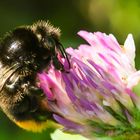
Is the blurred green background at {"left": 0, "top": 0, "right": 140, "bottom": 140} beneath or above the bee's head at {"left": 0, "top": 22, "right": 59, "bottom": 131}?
above

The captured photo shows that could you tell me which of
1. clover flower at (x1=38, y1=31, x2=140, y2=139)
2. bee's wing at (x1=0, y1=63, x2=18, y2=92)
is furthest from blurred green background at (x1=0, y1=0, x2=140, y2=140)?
bee's wing at (x1=0, y1=63, x2=18, y2=92)

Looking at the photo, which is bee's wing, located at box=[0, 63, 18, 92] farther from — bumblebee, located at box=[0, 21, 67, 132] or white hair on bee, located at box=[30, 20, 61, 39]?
white hair on bee, located at box=[30, 20, 61, 39]

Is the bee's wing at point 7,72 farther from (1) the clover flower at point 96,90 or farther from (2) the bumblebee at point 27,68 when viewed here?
(1) the clover flower at point 96,90

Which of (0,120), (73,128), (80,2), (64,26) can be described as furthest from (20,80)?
(80,2)

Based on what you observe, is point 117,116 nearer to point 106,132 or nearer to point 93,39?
point 106,132

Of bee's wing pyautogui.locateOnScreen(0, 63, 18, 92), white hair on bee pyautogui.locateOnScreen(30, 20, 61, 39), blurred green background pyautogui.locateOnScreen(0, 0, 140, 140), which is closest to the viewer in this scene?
bee's wing pyautogui.locateOnScreen(0, 63, 18, 92)

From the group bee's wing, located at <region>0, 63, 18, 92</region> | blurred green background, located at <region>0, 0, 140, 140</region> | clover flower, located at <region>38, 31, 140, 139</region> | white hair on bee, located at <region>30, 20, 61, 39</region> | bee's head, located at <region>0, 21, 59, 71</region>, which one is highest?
blurred green background, located at <region>0, 0, 140, 140</region>

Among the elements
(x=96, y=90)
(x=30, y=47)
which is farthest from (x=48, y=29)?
(x=96, y=90)

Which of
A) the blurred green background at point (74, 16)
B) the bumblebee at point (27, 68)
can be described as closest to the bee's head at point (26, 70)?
the bumblebee at point (27, 68)
